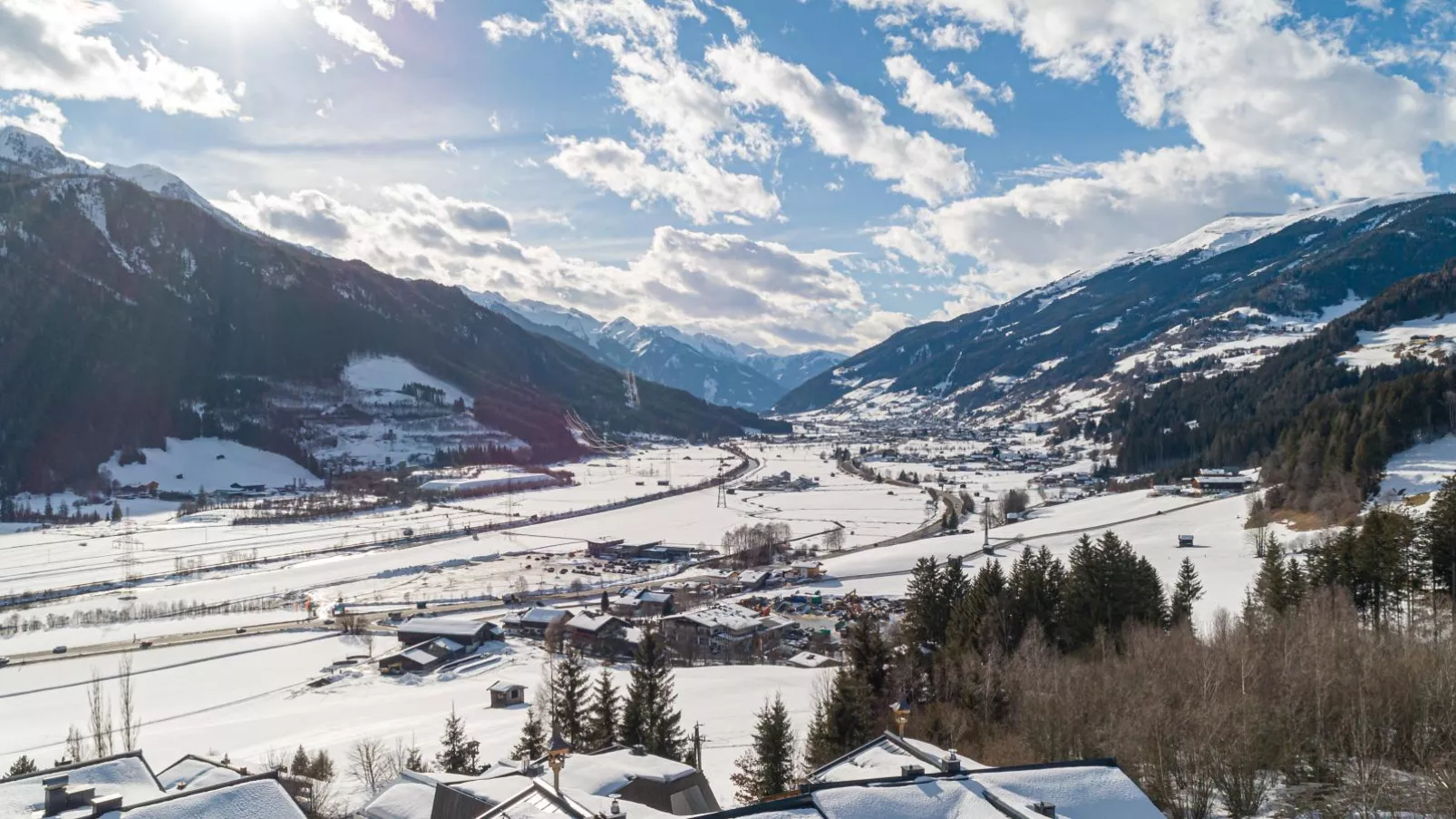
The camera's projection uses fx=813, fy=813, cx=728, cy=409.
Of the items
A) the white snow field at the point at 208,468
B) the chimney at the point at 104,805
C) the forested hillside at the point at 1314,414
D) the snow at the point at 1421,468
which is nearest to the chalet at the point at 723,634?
the forested hillside at the point at 1314,414

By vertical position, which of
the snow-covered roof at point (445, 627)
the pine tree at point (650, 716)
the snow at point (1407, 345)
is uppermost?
the snow at point (1407, 345)

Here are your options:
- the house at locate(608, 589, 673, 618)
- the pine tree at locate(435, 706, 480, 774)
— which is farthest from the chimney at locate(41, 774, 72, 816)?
the house at locate(608, 589, 673, 618)

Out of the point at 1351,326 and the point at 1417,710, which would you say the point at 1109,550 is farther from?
the point at 1351,326

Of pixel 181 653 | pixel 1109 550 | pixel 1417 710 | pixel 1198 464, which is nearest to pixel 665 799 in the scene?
pixel 1417 710

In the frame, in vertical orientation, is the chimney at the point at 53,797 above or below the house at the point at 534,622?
above

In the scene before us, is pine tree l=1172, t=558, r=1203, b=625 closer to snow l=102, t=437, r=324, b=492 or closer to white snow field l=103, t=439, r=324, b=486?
white snow field l=103, t=439, r=324, b=486

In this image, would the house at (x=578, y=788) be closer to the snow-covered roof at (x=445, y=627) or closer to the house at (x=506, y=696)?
the house at (x=506, y=696)
